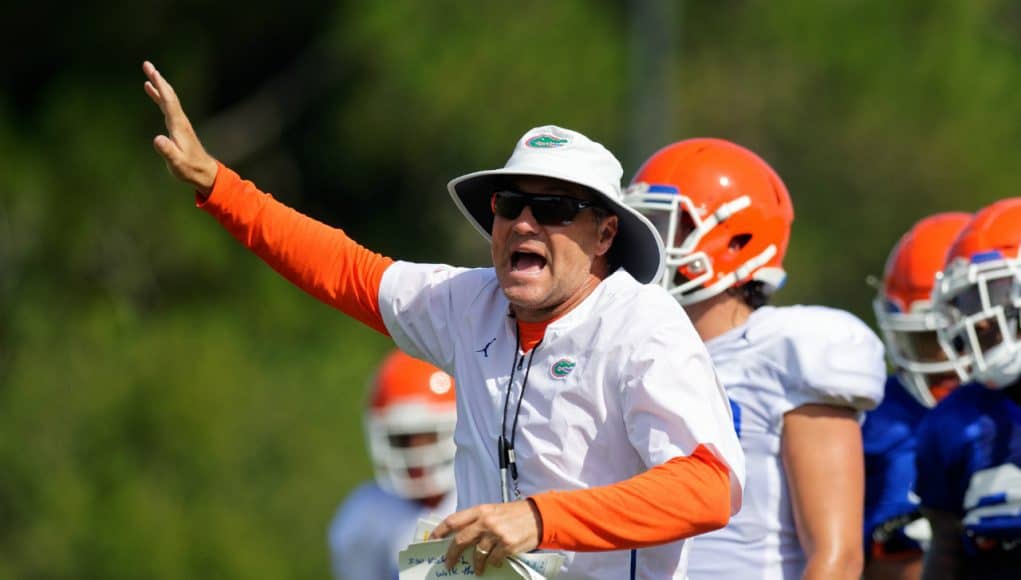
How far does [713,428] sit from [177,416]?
927cm

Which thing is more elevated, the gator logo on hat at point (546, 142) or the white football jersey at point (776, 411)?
the gator logo on hat at point (546, 142)

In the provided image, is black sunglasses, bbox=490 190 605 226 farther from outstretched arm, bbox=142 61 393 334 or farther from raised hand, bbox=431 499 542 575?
raised hand, bbox=431 499 542 575

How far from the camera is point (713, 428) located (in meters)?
3.22

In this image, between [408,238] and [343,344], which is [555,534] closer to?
[343,344]

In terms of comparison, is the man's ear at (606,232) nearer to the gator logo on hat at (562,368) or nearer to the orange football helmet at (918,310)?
the gator logo on hat at (562,368)

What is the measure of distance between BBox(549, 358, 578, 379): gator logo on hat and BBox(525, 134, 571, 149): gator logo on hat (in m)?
0.44

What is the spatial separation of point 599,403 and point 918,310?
2.78 meters

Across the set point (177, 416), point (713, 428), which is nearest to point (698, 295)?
point (713, 428)

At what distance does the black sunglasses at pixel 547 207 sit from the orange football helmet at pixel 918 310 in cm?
223

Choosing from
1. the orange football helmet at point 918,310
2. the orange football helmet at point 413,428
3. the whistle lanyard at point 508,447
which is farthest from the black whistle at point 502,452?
the orange football helmet at point 413,428

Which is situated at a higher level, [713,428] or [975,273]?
[975,273]

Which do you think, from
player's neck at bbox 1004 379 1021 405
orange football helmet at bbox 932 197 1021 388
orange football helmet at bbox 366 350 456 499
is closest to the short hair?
orange football helmet at bbox 932 197 1021 388

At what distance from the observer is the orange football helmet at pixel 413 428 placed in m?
6.15

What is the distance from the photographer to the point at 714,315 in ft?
14.3
